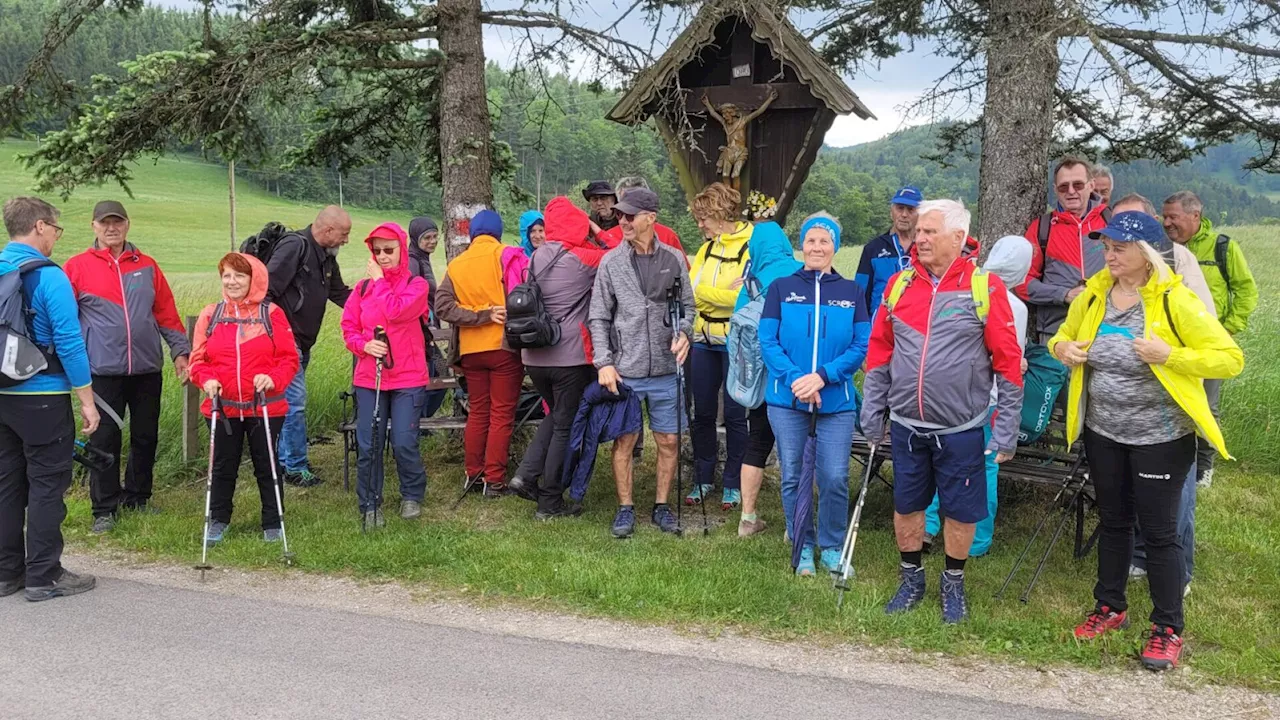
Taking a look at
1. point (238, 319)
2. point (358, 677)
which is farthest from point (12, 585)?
point (358, 677)

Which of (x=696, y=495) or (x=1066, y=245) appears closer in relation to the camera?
(x=1066, y=245)

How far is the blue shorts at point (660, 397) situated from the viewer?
6.21m

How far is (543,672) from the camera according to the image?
4.20 metres

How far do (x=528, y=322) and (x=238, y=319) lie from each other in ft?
6.00

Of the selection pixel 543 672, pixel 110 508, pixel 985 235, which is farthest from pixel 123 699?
pixel 985 235

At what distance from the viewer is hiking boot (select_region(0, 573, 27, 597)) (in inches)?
203

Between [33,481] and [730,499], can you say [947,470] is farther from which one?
[33,481]

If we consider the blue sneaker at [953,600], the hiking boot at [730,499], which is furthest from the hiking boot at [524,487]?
the blue sneaker at [953,600]

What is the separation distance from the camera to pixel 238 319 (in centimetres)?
596

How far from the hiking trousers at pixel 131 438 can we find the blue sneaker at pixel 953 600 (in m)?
5.34

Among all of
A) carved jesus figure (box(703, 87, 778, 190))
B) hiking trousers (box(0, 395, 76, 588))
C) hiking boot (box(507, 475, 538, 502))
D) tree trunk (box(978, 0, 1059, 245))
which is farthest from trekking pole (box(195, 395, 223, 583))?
tree trunk (box(978, 0, 1059, 245))

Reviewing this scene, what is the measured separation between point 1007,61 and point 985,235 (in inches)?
53.0

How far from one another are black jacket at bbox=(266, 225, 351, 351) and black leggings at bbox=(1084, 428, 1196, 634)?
551 cm

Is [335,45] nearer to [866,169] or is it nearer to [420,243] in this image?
[420,243]
